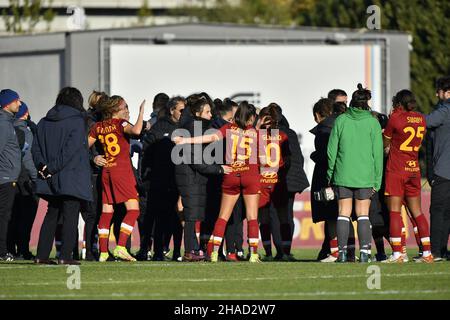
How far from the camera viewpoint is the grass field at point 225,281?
500 inches

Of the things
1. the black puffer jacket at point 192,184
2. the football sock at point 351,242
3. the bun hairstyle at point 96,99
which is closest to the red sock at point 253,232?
the black puffer jacket at point 192,184

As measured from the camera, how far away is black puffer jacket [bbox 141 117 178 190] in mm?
17672

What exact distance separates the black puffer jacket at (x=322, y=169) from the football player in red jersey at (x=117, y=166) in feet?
7.08

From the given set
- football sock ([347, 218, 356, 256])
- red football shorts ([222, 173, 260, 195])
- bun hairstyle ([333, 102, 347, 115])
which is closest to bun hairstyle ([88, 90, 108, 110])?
red football shorts ([222, 173, 260, 195])

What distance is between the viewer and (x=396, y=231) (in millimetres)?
16281

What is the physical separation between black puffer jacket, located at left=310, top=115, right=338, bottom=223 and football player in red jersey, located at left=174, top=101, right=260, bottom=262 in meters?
0.78

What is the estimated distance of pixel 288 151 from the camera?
1780 centimetres

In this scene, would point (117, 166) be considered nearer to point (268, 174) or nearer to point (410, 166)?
point (268, 174)

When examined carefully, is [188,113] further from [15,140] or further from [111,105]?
[15,140]

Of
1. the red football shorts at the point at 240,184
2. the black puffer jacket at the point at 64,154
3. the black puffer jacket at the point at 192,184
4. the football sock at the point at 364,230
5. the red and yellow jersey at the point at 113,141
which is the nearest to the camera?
the black puffer jacket at the point at 64,154

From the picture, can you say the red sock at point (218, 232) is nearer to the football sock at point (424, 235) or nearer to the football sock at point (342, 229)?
the football sock at point (342, 229)

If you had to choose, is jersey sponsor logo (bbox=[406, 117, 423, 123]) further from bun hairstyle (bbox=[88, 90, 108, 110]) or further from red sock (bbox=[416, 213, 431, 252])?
bun hairstyle (bbox=[88, 90, 108, 110])

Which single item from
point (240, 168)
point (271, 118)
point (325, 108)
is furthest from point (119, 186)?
point (325, 108)

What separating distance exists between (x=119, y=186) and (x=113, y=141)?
54 centimetres
